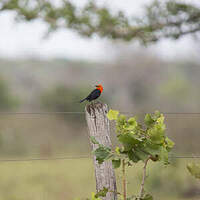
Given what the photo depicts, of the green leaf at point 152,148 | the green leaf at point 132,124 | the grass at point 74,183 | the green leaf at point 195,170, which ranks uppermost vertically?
the green leaf at point 132,124

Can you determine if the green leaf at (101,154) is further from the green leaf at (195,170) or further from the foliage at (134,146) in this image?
the green leaf at (195,170)

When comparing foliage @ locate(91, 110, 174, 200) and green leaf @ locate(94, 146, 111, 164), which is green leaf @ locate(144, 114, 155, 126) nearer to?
foliage @ locate(91, 110, 174, 200)

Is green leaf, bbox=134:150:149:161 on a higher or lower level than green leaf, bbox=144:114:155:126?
lower

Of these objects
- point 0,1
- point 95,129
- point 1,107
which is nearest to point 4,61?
point 1,107

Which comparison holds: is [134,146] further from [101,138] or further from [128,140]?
[101,138]

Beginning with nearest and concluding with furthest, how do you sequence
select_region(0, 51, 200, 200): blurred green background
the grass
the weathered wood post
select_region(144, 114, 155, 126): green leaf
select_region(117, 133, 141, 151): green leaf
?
select_region(117, 133, 141, 151): green leaf
select_region(144, 114, 155, 126): green leaf
the weathered wood post
the grass
select_region(0, 51, 200, 200): blurred green background

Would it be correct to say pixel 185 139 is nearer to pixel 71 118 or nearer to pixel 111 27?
pixel 111 27

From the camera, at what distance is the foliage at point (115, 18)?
505 centimetres

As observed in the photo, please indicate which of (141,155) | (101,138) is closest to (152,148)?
(141,155)

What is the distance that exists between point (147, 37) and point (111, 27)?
49 centimetres

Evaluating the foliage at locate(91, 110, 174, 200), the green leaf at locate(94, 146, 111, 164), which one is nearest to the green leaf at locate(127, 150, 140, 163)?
the foliage at locate(91, 110, 174, 200)

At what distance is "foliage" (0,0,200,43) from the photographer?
16.6 feet

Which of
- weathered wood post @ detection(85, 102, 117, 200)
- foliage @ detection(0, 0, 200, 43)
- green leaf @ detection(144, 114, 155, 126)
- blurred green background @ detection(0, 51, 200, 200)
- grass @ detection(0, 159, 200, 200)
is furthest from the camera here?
blurred green background @ detection(0, 51, 200, 200)

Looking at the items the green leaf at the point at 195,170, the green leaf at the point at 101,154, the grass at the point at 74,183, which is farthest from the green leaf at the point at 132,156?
the grass at the point at 74,183
